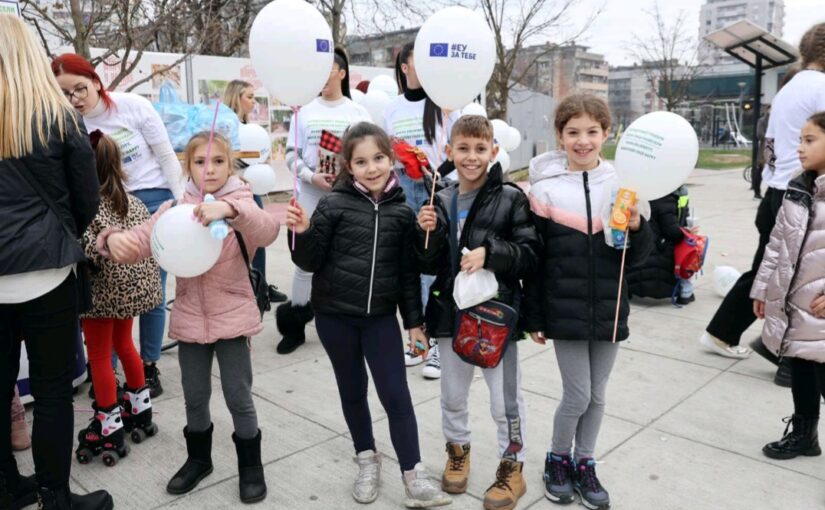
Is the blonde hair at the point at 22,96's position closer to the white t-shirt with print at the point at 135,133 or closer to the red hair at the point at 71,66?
the red hair at the point at 71,66

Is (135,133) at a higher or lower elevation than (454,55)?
lower

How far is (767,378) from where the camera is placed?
167 inches

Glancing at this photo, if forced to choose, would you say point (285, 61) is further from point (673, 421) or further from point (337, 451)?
point (673, 421)

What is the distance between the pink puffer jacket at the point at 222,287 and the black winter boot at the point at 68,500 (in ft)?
2.37

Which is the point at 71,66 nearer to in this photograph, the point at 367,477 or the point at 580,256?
the point at 367,477

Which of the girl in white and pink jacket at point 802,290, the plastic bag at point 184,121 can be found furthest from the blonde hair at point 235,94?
the girl in white and pink jacket at point 802,290

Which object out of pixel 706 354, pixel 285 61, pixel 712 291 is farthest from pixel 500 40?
pixel 285 61

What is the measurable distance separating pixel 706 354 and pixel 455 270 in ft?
9.05

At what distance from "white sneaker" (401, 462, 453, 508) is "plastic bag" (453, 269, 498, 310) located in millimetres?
757

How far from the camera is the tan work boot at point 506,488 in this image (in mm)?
2754

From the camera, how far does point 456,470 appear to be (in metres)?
2.93

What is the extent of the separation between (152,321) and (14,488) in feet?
3.91

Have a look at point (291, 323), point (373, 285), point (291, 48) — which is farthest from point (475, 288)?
point (291, 323)

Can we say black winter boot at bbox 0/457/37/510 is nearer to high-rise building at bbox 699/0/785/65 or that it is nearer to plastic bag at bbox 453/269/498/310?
plastic bag at bbox 453/269/498/310
